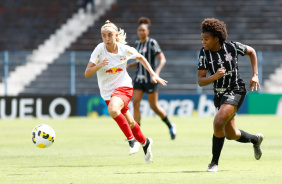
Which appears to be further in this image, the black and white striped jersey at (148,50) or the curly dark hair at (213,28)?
the black and white striped jersey at (148,50)

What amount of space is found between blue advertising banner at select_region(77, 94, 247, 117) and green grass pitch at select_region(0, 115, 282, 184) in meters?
6.60

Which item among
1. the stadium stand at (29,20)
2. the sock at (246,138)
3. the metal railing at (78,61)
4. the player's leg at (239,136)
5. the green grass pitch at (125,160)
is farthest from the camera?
the stadium stand at (29,20)

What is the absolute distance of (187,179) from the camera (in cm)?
691

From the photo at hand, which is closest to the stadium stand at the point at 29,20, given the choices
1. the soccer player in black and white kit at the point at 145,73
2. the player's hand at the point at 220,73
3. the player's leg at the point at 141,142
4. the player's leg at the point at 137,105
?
the soccer player in black and white kit at the point at 145,73

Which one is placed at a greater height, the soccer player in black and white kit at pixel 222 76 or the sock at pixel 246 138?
the soccer player in black and white kit at pixel 222 76

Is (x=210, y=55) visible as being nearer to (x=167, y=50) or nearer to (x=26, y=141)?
(x=26, y=141)

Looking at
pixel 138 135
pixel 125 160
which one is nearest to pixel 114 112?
pixel 138 135

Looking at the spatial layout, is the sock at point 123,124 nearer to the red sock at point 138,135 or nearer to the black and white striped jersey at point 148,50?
the red sock at point 138,135

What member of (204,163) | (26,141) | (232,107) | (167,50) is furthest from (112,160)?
(167,50)

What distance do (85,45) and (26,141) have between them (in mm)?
14630

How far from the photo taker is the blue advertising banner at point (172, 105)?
21672 mm

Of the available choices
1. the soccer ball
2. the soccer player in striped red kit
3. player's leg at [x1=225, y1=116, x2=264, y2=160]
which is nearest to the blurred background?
the soccer ball

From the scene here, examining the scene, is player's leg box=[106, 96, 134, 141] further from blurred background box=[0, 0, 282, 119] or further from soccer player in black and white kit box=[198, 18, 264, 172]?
blurred background box=[0, 0, 282, 119]

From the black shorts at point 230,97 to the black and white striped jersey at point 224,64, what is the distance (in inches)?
2.1
